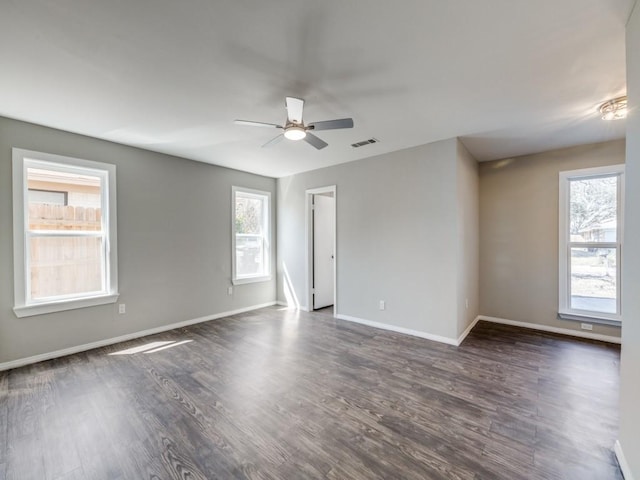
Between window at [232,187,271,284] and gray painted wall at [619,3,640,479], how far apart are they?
4712mm

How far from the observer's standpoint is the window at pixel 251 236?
5062 millimetres

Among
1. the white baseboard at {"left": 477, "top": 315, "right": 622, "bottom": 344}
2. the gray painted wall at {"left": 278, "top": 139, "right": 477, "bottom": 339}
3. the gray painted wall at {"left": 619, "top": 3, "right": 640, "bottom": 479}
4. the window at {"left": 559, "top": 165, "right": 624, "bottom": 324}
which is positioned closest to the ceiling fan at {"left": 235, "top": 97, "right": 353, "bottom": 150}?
the gray painted wall at {"left": 619, "top": 3, "right": 640, "bottom": 479}

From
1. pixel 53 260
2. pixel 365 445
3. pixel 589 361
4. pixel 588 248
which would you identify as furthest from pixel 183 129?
pixel 588 248

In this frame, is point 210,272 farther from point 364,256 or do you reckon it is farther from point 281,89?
point 281,89

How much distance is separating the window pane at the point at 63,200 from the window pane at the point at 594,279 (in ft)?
21.3

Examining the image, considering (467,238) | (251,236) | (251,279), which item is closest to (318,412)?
(467,238)

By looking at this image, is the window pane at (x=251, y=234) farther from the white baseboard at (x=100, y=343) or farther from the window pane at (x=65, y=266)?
the window pane at (x=65, y=266)

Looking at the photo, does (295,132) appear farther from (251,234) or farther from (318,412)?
(251,234)

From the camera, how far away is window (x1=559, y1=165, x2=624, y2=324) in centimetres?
359

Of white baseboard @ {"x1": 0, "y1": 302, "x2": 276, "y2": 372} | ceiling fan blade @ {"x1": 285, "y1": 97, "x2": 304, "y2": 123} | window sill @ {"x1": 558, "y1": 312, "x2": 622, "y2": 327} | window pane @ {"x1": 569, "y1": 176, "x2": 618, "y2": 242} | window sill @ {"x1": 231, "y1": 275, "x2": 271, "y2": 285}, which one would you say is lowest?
white baseboard @ {"x1": 0, "y1": 302, "x2": 276, "y2": 372}

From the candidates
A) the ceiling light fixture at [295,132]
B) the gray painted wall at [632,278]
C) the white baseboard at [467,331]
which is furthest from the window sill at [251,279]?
the gray painted wall at [632,278]

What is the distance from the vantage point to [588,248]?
148 inches

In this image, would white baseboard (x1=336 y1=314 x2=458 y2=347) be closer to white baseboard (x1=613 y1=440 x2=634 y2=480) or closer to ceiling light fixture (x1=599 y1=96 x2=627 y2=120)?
white baseboard (x1=613 y1=440 x2=634 y2=480)

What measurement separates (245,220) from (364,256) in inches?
94.8
